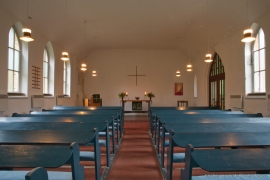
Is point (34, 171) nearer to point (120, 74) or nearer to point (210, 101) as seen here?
point (210, 101)

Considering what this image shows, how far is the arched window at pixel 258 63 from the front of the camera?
20.8 ft

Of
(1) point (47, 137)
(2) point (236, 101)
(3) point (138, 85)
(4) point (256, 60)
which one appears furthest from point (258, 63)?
(3) point (138, 85)

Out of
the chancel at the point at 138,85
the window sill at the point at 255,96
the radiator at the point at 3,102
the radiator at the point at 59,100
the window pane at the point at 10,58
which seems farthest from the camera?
the radiator at the point at 59,100

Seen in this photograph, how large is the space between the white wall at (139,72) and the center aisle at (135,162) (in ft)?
26.9

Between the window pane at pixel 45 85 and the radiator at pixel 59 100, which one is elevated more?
the window pane at pixel 45 85

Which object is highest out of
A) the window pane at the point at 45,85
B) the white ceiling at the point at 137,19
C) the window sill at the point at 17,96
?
the white ceiling at the point at 137,19

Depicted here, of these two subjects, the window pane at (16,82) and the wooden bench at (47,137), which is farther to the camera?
the window pane at (16,82)

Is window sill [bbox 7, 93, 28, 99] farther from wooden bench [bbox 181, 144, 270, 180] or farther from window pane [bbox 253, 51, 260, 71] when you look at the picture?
window pane [bbox 253, 51, 260, 71]

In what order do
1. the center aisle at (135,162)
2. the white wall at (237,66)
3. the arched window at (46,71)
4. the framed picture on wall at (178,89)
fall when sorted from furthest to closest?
the framed picture on wall at (178,89) → the arched window at (46,71) → the white wall at (237,66) → the center aisle at (135,162)

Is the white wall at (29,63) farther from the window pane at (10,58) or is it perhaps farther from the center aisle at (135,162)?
the center aisle at (135,162)

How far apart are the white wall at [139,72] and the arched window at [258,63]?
661 cm

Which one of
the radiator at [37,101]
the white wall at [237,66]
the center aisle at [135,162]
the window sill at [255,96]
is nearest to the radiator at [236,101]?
the white wall at [237,66]

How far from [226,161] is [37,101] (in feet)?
22.9

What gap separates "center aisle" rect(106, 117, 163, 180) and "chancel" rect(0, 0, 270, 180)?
0.07ft
